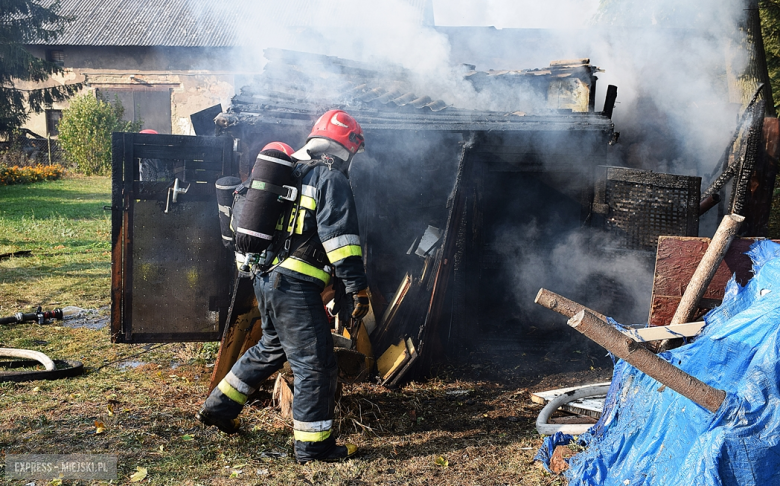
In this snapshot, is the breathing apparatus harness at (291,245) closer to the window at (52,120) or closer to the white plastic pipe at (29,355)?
the white plastic pipe at (29,355)

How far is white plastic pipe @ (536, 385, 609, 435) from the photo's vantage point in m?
3.78

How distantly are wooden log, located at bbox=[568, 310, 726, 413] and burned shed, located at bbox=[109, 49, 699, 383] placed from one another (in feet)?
8.13

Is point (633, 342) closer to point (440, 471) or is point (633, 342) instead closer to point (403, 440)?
point (440, 471)

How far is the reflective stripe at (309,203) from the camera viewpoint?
3691mm

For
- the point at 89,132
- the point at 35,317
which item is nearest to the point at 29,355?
the point at 35,317

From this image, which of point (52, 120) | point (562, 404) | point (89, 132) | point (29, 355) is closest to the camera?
point (562, 404)

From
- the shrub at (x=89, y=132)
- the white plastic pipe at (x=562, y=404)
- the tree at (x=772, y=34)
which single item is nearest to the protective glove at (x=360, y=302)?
the white plastic pipe at (x=562, y=404)

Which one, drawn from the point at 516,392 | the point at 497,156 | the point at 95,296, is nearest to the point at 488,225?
the point at 497,156

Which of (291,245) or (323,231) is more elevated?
(323,231)

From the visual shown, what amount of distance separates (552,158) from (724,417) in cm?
354

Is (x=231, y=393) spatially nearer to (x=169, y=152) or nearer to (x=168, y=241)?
(x=168, y=241)

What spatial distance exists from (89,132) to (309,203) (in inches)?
792

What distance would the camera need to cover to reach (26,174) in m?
18.7

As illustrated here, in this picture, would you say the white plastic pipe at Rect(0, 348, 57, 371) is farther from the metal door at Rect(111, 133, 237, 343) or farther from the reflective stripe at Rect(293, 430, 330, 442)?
the reflective stripe at Rect(293, 430, 330, 442)
